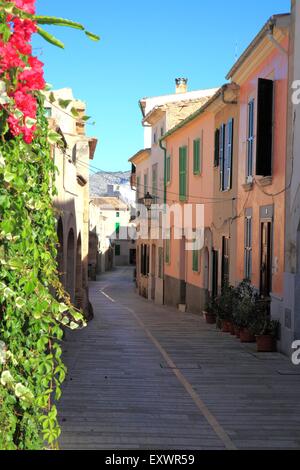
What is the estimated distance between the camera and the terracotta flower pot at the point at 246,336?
1427 centimetres

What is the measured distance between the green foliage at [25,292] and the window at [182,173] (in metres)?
22.2

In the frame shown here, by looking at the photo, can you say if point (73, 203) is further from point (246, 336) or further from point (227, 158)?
point (246, 336)

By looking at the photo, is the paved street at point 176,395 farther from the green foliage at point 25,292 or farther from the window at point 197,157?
the window at point 197,157

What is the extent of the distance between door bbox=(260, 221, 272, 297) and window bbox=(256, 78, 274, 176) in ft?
4.28

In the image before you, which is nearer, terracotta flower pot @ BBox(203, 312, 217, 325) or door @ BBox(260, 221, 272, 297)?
door @ BBox(260, 221, 272, 297)

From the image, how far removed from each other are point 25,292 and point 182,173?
23368 mm

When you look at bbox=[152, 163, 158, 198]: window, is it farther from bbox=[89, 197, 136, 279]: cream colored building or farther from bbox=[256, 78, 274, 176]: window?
bbox=[89, 197, 136, 279]: cream colored building

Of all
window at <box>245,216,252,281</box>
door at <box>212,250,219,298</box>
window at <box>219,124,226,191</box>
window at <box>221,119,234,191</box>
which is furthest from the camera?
door at <box>212,250,219,298</box>

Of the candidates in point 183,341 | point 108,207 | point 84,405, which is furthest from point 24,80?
point 108,207

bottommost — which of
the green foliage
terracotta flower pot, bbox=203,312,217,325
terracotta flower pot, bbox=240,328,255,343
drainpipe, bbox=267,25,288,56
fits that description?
terracotta flower pot, bbox=203,312,217,325

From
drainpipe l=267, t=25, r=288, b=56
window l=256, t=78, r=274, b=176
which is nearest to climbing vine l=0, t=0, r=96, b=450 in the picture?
drainpipe l=267, t=25, r=288, b=56

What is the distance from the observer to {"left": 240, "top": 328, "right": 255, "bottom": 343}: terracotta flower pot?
14.3 metres

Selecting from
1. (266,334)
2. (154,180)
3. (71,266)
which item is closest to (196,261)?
(71,266)

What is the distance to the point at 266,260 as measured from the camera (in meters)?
14.6
